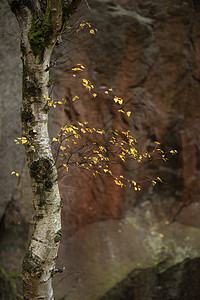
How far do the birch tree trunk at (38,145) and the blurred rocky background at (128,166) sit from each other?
2.24 meters

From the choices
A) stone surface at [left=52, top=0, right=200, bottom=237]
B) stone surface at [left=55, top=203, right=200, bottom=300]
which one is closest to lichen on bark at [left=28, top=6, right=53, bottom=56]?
stone surface at [left=52, top=0, right=200, bottom=237]

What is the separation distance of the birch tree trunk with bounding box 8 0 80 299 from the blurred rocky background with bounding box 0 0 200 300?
224 centimetres

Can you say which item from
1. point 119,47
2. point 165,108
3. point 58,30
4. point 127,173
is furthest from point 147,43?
point 58,30

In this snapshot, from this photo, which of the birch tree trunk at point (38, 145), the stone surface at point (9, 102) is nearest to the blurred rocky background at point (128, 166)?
the stone surface at point (9, 102)

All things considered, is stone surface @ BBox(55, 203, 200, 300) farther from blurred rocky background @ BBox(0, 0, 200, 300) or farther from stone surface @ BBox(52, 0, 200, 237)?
stone surface @ BBox(52, 0, 200, 237)

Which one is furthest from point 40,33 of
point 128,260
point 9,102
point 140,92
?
point 128,260

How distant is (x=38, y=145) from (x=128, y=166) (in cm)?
375

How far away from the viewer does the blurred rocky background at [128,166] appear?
5.85 m

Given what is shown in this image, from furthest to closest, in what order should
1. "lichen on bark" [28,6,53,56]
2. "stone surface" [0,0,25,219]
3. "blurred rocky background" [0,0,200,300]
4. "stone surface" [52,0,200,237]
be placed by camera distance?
"stone surface" [52,0,200,237]
"blurred rocky background" [0,0,200,300]
"stone surface" [0,0,25,219]
"lichen on bark" [28,6,53,56]

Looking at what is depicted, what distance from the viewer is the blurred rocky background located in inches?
230

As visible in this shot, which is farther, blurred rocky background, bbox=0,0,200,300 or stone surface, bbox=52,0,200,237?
stone surface, bbox=52,0,200,237

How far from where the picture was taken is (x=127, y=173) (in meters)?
7.14

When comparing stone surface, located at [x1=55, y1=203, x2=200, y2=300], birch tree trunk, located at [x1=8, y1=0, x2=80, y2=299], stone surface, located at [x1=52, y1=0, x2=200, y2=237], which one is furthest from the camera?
stone surface, located at [x1=52, y1=0, x2=200, y2=237]

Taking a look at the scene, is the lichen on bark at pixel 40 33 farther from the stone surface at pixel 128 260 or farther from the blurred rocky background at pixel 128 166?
the stone surface at pixel 128 260
